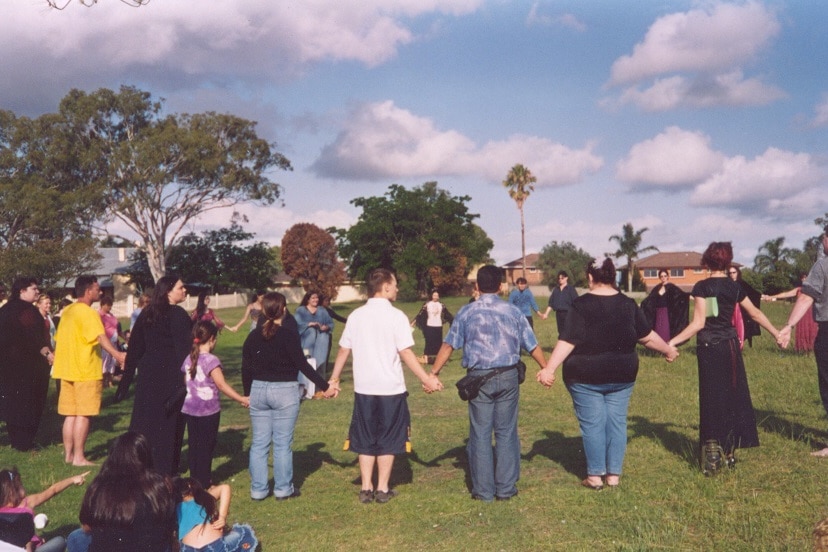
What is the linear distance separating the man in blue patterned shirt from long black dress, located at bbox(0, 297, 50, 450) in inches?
222

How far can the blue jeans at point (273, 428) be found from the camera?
6.45 m

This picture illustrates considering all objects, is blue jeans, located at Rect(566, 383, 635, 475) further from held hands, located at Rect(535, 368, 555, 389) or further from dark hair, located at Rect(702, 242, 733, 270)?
dark hair, located at Rect(702, 242, 733, 270)

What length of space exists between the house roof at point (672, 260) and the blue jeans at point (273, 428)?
10186cm

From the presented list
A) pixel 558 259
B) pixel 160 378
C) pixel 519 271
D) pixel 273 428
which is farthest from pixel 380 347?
pixel 519 271

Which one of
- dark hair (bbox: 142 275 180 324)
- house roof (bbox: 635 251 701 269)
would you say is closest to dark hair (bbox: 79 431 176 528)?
dark hair (bbox: 142 275 180 324)

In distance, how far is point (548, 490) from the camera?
6.40m

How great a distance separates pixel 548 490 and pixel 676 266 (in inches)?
4063

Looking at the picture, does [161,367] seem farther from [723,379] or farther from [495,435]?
[723,379]

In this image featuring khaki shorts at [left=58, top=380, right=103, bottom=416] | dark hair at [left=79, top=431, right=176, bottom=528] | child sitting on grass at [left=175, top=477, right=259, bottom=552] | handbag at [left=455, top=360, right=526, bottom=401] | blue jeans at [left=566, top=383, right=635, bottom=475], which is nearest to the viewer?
dark hair at [left=79, top=431, right=176, bottom=528]

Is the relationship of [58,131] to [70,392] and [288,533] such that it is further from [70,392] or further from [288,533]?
[288,533]

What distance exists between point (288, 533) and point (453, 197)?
68.5 m

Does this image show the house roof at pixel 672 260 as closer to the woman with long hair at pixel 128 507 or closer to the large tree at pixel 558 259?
the large tree at pixel 558 259

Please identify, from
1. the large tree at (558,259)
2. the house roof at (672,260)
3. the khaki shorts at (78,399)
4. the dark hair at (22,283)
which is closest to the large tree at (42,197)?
the dark hair at (22,283)

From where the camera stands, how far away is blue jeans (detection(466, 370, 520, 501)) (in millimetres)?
6156
